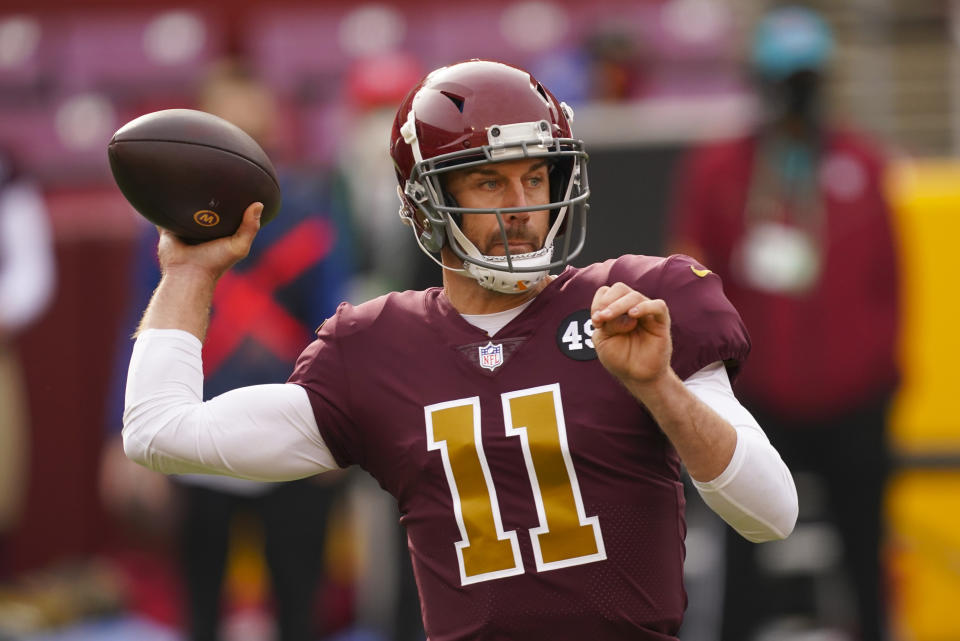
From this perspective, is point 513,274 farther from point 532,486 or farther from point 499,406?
point 532,486

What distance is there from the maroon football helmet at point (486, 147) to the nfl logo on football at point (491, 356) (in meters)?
0.10

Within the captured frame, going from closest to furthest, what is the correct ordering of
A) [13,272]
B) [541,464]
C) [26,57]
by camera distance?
[541,464], [13,272], [26,57]

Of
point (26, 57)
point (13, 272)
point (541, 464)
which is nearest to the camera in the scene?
point (541, 464)

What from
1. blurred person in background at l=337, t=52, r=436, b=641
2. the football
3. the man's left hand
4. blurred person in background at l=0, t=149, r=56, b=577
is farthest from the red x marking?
the man's left hand

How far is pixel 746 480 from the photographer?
2178mm

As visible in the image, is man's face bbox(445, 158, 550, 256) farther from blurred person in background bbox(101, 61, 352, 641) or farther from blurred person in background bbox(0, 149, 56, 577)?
blurred person in background bbox(0, 149, 56, 577)

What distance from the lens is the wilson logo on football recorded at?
242cm

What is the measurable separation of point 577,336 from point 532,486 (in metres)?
0.24

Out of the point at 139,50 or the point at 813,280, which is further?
the point at 139,50

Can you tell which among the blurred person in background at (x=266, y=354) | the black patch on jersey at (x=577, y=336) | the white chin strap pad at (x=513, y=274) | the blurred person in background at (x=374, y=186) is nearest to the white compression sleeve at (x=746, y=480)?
the black patch on jersey at (x=577, y=336)

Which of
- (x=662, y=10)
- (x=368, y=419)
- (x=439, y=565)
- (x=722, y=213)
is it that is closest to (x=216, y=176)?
(x=368, y=419)

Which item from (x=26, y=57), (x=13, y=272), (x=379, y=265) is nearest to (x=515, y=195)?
(x=379, y=265)

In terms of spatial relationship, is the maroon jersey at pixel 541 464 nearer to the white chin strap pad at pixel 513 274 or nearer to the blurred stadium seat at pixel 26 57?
the white chin strap pad at pixel 513 274

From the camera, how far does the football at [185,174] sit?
2410 millimetres
